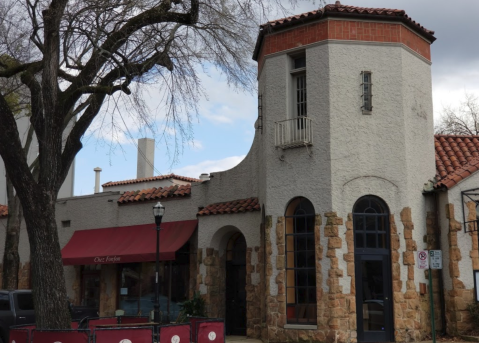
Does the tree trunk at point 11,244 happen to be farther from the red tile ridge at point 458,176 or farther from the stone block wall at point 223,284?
the red tile ridge at point 458,176

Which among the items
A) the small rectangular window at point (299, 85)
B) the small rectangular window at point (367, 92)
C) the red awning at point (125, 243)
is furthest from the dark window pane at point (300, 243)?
the red awning at point (125, 243)

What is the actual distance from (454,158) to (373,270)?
457cm

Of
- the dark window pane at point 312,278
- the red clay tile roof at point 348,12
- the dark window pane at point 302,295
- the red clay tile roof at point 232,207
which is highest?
the red clay tile roof at point 348,12

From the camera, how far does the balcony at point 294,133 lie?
16.4 meters

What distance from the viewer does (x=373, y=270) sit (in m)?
15.8

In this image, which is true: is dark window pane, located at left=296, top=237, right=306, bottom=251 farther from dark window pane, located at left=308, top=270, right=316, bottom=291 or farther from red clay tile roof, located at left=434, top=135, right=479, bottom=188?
red clay tile roof, located at left=434, top=135, right=479, bottom=188

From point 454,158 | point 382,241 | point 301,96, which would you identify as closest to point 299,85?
point 301,96

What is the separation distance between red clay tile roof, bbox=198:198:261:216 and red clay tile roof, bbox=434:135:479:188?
5162mm

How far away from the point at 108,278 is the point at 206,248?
15.4 ft

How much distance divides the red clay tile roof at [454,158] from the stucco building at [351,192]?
2.1 inches

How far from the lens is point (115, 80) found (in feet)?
43.6

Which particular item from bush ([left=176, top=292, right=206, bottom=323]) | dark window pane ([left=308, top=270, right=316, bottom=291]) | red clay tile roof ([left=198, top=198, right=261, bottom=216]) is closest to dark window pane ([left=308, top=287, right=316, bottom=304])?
dark window pane ([left=308, top=270, right=316, bottom=291])

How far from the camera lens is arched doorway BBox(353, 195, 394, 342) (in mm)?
15469

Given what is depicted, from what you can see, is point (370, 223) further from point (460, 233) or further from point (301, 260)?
point (460, 233)
